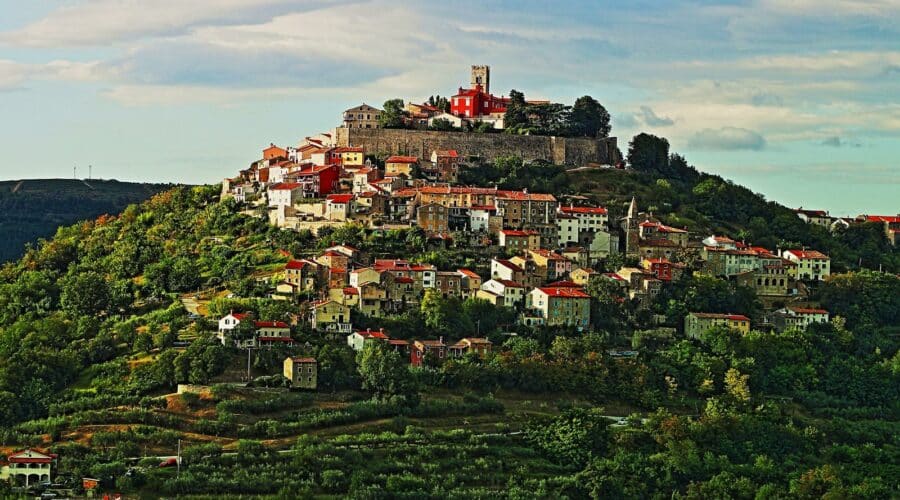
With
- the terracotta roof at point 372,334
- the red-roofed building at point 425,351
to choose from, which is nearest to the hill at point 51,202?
the terracotta roof at point 372,334

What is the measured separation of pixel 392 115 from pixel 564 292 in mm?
20870

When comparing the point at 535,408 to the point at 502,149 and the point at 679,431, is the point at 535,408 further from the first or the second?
the point at 502,149

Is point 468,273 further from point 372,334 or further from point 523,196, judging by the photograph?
point 523,196

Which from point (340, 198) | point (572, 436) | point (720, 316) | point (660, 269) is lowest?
point (572, 436)

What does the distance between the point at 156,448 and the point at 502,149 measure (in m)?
34.6

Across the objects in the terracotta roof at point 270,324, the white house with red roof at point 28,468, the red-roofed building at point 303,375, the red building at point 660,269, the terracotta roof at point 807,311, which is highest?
the red building at point 660,269

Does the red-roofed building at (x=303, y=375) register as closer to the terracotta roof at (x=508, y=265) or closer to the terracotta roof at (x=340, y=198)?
the terracotta roof at (x=508, y=265)

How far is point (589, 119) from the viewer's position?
8412 cm

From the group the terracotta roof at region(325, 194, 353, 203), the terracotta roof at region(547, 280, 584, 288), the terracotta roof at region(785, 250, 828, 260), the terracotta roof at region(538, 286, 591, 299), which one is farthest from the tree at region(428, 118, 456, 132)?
the terracotta roof at region(538, 286, 591, 299)

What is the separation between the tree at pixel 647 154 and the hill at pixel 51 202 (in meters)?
28.2

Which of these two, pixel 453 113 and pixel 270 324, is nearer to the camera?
pixel 270 324

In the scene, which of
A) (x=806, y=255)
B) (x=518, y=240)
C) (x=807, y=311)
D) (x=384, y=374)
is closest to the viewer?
(x=384, y=374)

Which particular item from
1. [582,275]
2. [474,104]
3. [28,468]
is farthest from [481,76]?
[28,468]

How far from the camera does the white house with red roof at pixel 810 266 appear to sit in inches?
2837
